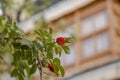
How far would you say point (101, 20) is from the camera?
10805mm

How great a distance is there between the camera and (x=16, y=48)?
2.29 metres

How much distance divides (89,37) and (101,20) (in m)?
0.52

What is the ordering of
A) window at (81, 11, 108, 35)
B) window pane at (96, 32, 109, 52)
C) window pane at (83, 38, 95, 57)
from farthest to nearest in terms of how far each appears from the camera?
1. window at (81, 11, 108, 35)
2. window pane at (83, 38, 95, 57)
3. window pane at (96, 32, 109, 52)

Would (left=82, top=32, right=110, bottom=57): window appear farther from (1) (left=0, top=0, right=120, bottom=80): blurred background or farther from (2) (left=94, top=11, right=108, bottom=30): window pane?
(2) (left=94, top=11, right=108, bottom=30): window pane

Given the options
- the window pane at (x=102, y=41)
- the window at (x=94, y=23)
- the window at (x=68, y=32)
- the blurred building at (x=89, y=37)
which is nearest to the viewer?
the blurred building at (x=89, y=37)

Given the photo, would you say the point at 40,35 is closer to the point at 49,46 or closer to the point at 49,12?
the point at 49,46

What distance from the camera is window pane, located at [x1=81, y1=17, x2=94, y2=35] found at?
435 inches

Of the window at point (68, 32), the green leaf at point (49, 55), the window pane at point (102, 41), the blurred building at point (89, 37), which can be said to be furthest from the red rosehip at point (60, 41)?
the window pane at point (102, 41)

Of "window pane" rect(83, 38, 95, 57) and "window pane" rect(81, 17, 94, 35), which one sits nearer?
"window pane" rect(83, 38, 95, 57)

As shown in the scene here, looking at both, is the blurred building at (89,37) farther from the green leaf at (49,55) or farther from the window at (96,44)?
the green leaf at (49,55)

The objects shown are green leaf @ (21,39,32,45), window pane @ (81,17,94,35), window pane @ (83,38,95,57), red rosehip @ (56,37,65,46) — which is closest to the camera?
green leaf @ (21,39,32,45)

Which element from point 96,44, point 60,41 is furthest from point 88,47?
point 60,41

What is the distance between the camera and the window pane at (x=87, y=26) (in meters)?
11.0

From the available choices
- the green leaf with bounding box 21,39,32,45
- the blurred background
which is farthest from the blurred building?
the green leaf with bounding box 21,39,32,45
